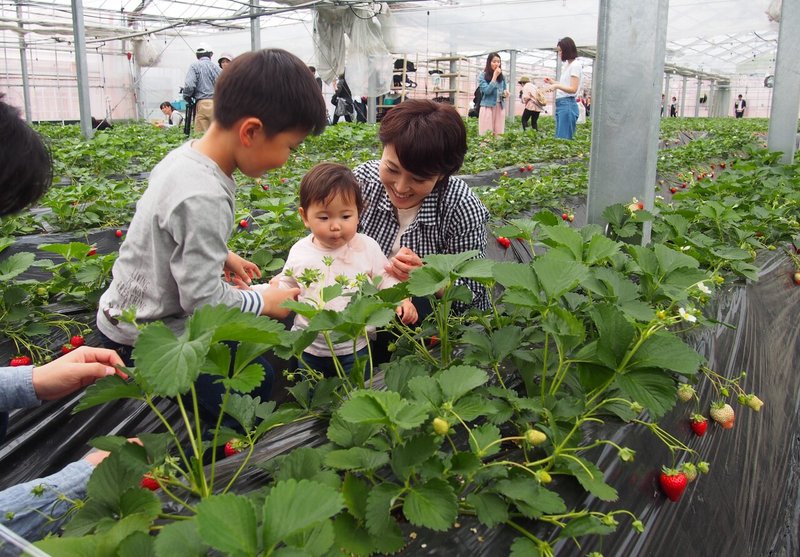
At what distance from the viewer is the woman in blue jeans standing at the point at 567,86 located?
8031mm

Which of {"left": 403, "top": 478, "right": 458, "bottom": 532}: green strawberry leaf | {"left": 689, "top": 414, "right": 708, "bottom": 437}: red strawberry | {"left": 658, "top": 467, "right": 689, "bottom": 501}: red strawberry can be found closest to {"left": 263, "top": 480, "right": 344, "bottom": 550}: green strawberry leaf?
{"left": 403, "top": 478, "right": 458, "bottom": 532}: green strawberry leaf

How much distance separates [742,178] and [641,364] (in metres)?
3.65

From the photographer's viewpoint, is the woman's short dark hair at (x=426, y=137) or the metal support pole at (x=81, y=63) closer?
the woman's short dark hair at (x=426, y=137)

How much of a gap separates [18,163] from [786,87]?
636cm

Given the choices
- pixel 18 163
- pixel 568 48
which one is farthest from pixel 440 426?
pixel 568 48

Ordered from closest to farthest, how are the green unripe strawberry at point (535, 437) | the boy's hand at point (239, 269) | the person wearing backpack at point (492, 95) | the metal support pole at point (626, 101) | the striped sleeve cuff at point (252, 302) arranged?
the green unripe strawberry at point (535, 437) → the striped sleeve cuff at point (252, 302) → the boy's hand at point (239, 269) → the metal support pole at point (626, 101) → the person wearing backpack at point (492, 95)

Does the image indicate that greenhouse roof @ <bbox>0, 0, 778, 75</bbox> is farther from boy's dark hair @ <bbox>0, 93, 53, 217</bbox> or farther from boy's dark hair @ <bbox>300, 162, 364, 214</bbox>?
boy's dark hair @ <bbox>0, 93, 53, 217</bbox>

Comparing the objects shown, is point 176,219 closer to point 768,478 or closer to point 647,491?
point 647,491

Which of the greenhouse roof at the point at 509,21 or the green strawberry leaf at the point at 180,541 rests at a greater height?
the greenhouse roof at the point at 509,21

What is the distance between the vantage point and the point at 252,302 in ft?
Answer: 5.51

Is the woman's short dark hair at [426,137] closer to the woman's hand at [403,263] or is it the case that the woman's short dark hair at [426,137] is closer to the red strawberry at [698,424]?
the woman's hand at [403,263]

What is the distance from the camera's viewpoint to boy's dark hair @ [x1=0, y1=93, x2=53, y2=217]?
1.29 metres

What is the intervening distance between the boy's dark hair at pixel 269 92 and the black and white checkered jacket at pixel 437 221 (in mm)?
765

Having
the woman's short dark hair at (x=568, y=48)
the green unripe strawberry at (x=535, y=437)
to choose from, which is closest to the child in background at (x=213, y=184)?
the green unripe strawberry at (x=535, y=437)
